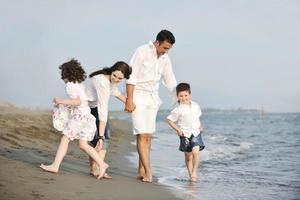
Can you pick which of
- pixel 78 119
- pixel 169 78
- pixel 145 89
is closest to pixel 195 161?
pixel 169 78

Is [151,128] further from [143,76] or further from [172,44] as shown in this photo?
[172,44]

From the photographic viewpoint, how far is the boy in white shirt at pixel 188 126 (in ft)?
23.2

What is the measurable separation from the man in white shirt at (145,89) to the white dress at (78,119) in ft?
1.69

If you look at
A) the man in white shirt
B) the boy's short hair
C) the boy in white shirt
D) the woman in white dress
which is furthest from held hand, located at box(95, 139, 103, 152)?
the boy's short hair

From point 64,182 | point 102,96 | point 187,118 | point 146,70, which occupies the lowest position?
point 64,182

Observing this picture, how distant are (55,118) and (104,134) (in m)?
0.63

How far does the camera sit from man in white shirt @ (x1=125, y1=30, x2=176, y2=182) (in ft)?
20.7

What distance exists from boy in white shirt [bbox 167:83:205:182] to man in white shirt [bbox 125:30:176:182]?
0.63 m

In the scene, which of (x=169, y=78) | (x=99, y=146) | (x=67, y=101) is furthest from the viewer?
(x=169, y=78)

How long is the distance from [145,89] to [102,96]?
0.64 m

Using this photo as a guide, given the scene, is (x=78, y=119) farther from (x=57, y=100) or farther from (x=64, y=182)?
(x=64, y=182)

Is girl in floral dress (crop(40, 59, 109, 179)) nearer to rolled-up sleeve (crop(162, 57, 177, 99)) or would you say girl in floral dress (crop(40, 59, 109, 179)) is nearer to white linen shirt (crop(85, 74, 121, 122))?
white linen shirt (crop(85, 74, 121, 122))

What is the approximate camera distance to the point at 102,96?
19.9ft

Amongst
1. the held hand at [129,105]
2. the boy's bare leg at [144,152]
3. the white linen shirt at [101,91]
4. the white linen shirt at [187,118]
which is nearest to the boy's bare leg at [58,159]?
the white linen shirt at [101,91]
